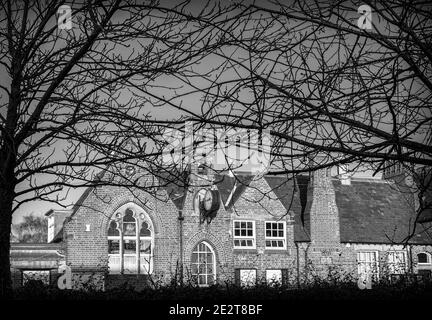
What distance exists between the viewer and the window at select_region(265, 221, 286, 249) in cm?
3291

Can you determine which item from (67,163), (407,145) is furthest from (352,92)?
(67,163)

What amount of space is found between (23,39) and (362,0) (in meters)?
4.33

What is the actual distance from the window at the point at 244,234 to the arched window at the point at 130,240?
4.41 metres

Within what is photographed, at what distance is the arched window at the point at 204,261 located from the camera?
102 feet

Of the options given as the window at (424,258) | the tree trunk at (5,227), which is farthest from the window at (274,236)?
the tree trunk at (5,227)

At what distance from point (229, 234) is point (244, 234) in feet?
3.34

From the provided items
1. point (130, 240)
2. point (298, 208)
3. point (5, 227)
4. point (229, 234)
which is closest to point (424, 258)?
point (298, 208)

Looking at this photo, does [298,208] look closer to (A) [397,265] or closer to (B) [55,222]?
(A) [397,265]

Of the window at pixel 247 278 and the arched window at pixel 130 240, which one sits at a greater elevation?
the arched window at pixel 130 240

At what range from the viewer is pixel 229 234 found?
1257 inches

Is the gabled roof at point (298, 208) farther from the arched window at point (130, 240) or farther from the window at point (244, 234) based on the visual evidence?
the arched window at point (130, 240)
